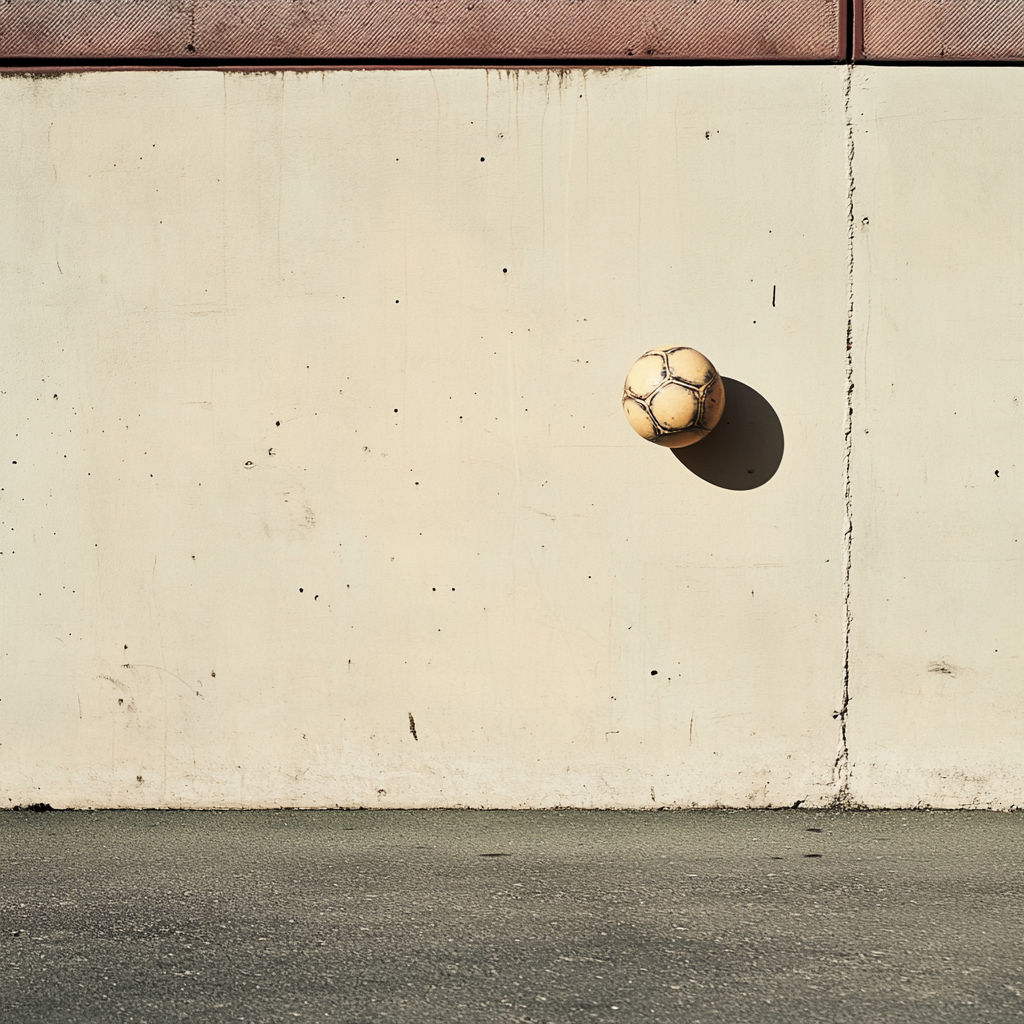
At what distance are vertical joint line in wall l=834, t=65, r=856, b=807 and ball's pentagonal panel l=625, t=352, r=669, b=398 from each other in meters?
0.88

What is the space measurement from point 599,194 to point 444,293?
2.58ft

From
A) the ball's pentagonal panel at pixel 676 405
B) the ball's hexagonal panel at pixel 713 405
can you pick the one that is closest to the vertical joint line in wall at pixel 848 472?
the ball's hexagonal panel at pixel 713 405

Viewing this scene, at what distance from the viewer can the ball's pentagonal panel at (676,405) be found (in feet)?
11.6

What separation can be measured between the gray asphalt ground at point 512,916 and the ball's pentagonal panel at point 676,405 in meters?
1.69

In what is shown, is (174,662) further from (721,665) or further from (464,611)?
(721,665)

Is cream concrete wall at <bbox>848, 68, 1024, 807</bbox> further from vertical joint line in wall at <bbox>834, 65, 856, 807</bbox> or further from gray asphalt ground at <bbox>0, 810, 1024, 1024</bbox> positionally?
gray asphalt ground at <bbox>0, 810, 1024, 1024</bbox>

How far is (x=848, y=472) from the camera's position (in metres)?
3.87

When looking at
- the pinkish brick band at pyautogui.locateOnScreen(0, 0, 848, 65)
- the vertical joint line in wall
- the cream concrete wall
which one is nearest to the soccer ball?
the vertical joint line in wall

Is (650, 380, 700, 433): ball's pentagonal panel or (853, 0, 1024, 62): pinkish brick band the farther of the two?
(853, 0, 1024, 62): pinkish brick band

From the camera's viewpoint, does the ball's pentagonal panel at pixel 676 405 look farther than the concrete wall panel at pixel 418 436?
No

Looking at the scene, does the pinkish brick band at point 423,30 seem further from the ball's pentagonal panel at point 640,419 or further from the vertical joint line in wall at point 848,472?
the ball's pentagonal panel at point 640,419

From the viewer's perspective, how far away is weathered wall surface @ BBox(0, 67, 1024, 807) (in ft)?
12.6

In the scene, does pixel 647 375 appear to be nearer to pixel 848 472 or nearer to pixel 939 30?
pixel 848 472

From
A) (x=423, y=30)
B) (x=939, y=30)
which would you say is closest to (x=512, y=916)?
(x=423, y=30)
